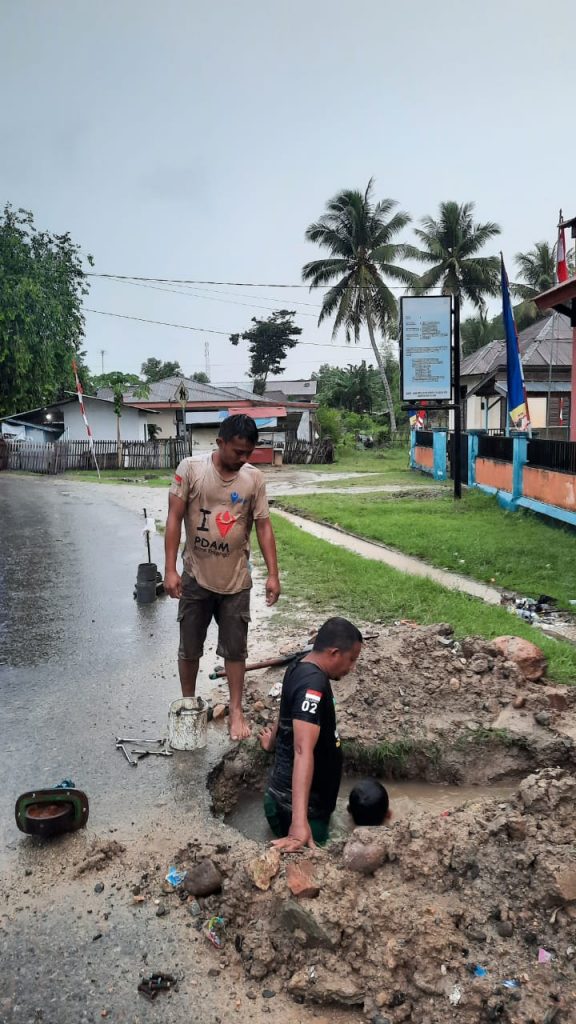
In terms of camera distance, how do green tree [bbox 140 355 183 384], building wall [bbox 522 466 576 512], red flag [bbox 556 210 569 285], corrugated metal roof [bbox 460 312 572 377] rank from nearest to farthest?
building wall [bbox 522 466 576 512] < red flag [bbox 556 210 569 285] < corrugated metal roof [bbox 460 312 572 377] < green tree [bbox 140 355 183 384]

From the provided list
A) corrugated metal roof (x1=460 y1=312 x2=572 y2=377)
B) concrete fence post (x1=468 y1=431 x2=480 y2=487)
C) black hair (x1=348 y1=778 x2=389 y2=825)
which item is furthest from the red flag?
black hair (x1=348 y1=778 x2=389 y2=825)

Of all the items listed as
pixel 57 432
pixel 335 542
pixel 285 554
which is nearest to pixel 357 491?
pixel 335 542

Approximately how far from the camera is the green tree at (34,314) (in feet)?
98.1

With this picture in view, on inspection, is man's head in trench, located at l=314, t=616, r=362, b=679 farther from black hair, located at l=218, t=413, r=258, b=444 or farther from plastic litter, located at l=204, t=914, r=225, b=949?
black hair, located at l=218, t=413, r=258, b=444

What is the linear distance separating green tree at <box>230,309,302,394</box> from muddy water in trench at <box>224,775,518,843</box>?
62.6 meters

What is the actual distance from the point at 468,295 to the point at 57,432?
24.4m

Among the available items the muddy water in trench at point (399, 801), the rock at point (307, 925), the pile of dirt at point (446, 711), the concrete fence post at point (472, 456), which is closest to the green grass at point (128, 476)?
the concrete fence post at point (472, 456)

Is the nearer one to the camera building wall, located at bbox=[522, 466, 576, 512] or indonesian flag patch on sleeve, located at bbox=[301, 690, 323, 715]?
indonesian flag patch on sleeve, located at bbox=[301, 690, 323, 715]

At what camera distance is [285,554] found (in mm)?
10328

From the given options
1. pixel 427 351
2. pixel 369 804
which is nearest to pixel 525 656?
pixel 369 804

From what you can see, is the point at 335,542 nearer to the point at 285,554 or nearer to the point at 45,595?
the point at 285,554

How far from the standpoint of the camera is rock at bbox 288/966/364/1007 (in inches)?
93.5

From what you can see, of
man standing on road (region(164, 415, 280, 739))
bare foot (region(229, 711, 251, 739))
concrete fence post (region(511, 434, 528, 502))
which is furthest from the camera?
concrete fence post (region(511, 434, 528, 502))

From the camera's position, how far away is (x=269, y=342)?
67500 millimetres
